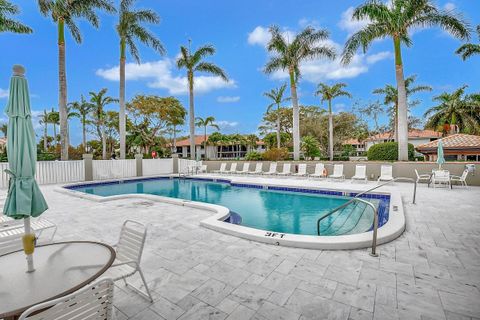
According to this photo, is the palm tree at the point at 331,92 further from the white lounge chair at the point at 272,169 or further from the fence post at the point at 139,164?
the fence post at the point at 139,164

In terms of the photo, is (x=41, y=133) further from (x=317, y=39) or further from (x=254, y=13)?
(x=317, y=39)

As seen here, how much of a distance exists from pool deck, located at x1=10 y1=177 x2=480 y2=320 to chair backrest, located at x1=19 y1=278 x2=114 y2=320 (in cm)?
97

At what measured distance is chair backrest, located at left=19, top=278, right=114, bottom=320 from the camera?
1411 mm

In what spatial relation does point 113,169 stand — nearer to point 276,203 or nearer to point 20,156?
point 276,203

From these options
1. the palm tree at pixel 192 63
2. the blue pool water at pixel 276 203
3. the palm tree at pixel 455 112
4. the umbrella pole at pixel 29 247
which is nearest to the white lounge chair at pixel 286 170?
the blue pool water at pixel 276 203

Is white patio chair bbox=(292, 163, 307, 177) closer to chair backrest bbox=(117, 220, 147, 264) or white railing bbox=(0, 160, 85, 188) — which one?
chair backrest bbox=(117, 220, 147, 264)

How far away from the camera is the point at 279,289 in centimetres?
287

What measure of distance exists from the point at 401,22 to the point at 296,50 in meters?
6.54

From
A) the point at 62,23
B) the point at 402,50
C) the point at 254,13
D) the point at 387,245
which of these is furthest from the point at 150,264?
the point at 254,13

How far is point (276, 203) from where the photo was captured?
934 cm

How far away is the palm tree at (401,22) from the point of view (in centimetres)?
1219

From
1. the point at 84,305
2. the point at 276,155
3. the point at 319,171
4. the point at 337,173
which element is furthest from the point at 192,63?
the point at 84,305

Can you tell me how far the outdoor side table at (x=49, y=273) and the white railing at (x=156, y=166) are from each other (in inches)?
616

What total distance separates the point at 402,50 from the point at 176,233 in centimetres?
1600
